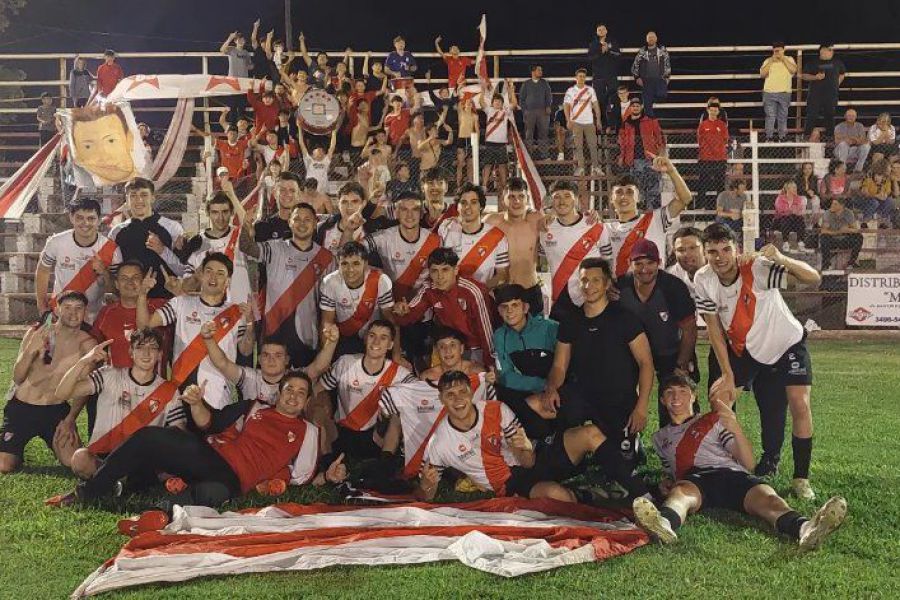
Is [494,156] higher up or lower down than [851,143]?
lower down

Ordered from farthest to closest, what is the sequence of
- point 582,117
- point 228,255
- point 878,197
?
1. point 582,117
2. point 878,197
3. point 228,255

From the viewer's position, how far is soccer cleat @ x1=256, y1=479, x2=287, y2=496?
6.83 metres

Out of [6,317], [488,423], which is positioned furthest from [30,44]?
[488,423]

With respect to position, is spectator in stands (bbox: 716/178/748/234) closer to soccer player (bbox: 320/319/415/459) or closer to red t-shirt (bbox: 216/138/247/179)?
red t-shirt (bbox: 216/138/247/179)

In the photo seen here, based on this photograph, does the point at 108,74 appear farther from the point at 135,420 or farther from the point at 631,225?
the point at 631,225

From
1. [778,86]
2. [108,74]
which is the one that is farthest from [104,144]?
[778,86]

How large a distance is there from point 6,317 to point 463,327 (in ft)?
39.2

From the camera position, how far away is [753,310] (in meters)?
6.88

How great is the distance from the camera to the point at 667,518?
5.75 metres

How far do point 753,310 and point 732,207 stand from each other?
9522 mm

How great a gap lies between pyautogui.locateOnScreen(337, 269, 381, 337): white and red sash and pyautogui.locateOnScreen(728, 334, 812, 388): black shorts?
9.03 feet

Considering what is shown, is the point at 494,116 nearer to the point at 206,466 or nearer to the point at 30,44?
the point at 206,466

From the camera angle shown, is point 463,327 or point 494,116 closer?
point 463,327

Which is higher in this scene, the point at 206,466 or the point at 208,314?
the point at 208,314
